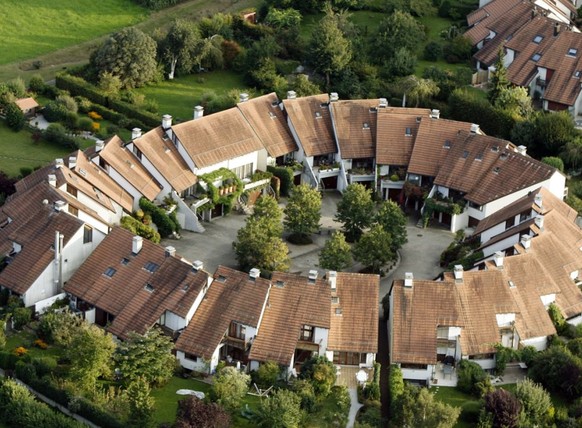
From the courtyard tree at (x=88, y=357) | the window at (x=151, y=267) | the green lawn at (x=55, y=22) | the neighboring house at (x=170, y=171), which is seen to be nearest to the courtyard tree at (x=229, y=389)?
the courtyard tree at (x=88, y=357)

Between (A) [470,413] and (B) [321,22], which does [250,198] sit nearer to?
(B) [321,22]

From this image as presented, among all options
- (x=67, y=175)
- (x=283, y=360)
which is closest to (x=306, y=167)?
(x=67, y=175)

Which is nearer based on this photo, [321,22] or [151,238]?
[151,238]

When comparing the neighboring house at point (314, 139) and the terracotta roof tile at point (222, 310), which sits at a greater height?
the neighboring house at point (314, 139)

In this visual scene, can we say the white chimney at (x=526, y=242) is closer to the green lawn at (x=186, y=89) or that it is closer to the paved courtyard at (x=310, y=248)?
the paved courtyard at (x=310, y=248)

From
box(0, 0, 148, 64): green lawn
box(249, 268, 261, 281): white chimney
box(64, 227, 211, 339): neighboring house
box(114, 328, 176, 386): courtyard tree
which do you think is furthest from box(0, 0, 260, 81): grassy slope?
box(114, 328, 176, 386): courtyard tree

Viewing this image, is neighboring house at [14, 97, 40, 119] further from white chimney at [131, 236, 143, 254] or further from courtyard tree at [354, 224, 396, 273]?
courtyard tree at [354, 224, 396, 273]
